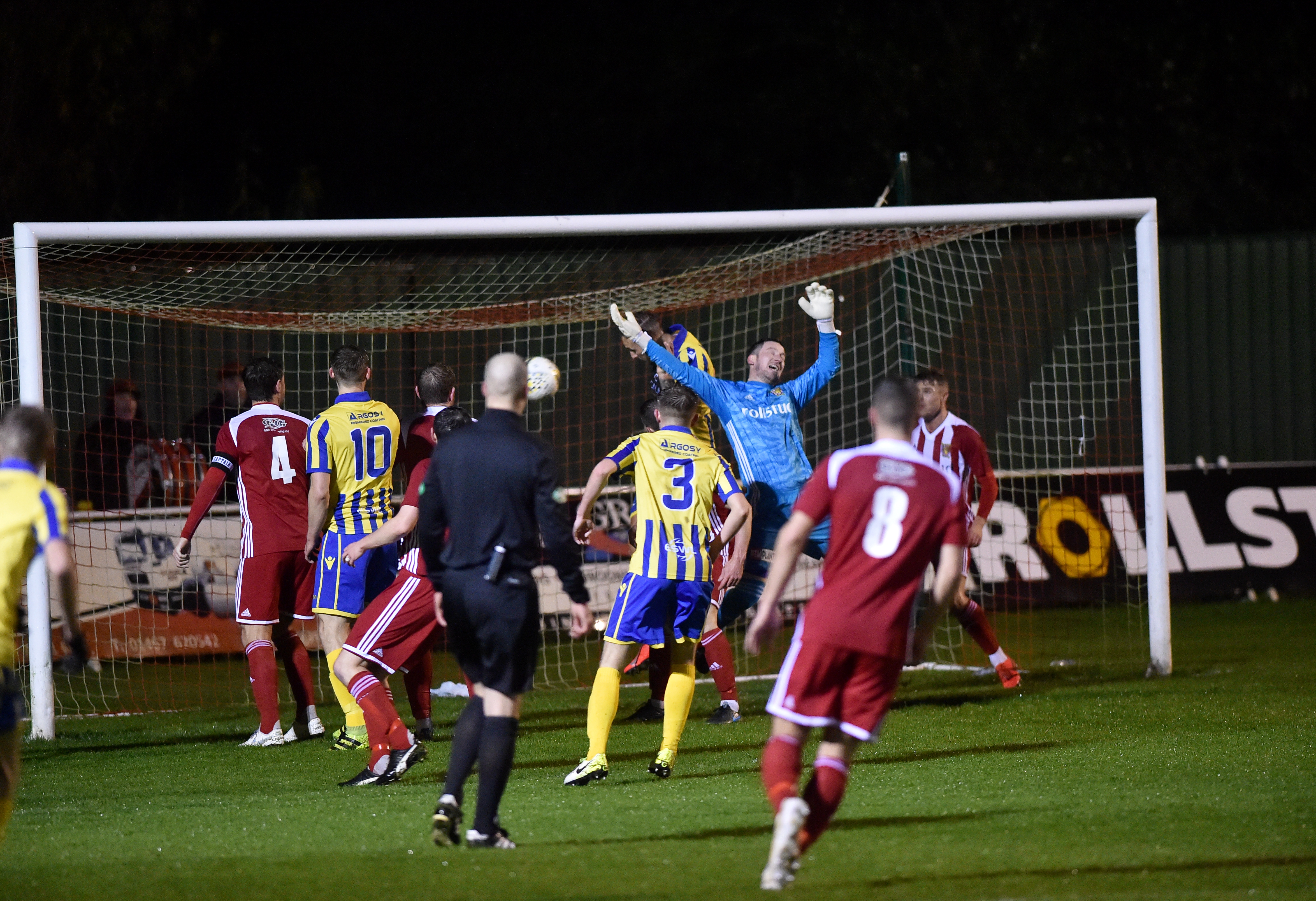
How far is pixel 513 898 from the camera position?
4734 millimetres

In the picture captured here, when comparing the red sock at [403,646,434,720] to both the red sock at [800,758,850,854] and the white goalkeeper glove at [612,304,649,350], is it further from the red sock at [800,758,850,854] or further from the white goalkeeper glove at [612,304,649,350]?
the red sock at [800,758,850,854]

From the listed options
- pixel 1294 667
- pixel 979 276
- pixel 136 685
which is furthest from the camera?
pixel 979 276

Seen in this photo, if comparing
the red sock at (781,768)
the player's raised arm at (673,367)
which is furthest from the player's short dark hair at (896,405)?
the player's raised arm at (673,367)

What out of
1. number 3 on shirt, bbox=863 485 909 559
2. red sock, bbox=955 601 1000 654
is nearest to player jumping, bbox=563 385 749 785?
number 3 on shirt, bbox=863 485 909 559

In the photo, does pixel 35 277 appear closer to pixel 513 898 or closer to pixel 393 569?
pixel 393 569

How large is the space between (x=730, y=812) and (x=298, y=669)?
11.4 ft

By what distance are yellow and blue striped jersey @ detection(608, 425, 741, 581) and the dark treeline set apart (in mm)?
15283

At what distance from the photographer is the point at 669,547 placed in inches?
277

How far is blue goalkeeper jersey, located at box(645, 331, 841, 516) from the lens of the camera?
332 inches

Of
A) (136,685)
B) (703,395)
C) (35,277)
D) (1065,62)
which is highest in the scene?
(1065,62)

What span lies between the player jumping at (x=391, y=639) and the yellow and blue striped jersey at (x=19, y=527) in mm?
2310

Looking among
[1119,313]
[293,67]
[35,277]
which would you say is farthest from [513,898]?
[293,67]

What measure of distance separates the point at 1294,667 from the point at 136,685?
327 inches

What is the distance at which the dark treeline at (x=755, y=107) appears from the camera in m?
23.1
